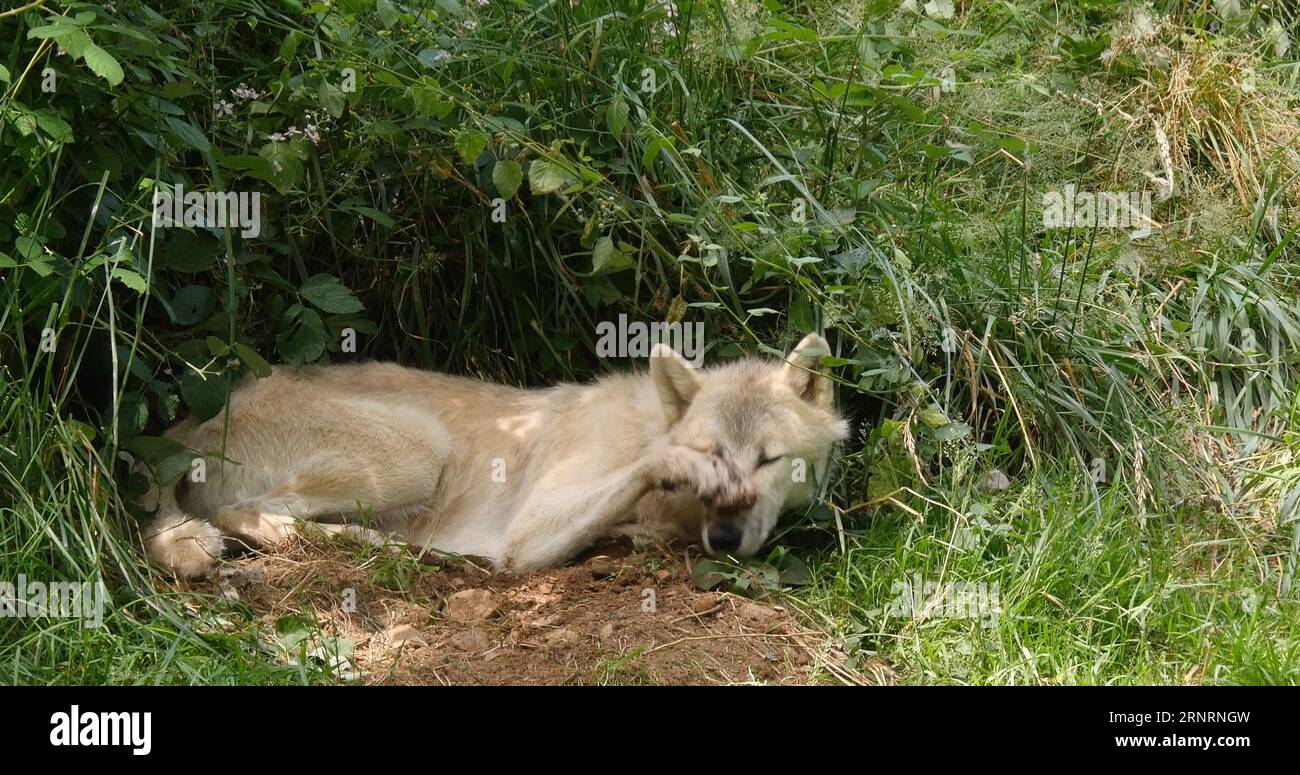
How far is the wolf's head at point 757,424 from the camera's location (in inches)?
222

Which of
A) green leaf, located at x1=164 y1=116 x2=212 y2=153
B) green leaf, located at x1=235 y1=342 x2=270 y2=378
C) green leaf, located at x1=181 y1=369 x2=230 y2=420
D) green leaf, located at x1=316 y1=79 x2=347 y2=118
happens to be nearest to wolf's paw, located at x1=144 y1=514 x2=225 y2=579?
green leaf, located at x1=181 y1=369 x2=230 y2=420

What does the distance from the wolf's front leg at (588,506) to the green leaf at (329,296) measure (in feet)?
4.67

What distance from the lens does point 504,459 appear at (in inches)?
267

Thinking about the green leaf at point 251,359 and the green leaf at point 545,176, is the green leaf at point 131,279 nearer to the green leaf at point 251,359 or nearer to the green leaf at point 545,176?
the green leaf at point 251,359

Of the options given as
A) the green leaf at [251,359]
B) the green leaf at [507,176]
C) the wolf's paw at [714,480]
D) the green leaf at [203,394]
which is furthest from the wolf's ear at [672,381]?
the green leaf at [203,394]

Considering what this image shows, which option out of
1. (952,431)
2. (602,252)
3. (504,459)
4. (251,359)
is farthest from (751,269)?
(251,359)

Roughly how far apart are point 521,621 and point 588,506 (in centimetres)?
97

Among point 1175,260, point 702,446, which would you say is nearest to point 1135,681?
point 702,446

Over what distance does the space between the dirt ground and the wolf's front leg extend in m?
0.14

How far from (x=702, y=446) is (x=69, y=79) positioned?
335 cm

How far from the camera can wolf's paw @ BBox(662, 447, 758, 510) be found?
18.2ft

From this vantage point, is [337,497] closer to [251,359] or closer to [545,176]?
[251,359]

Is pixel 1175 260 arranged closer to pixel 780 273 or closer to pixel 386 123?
pixel 780 273

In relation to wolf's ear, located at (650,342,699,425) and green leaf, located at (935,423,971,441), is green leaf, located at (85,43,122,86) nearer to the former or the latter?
wolf's ear, located at (650,342,699,425)
